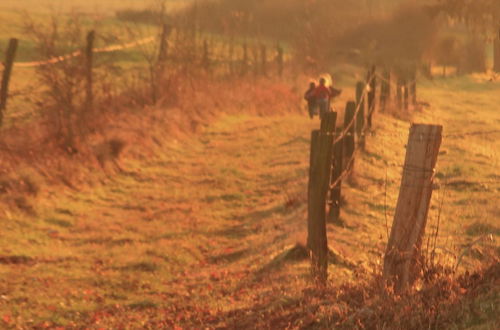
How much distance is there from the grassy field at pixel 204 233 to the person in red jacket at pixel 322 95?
1351 mm

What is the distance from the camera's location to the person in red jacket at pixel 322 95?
2034cm

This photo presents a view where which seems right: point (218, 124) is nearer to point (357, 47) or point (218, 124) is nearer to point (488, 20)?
point (488, 20)

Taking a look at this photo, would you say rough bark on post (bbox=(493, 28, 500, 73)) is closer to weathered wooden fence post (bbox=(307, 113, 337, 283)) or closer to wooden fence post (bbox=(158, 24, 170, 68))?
weathered wooden fence post (bbox=(307, 113, 337, 283))

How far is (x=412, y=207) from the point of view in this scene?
6.25 m

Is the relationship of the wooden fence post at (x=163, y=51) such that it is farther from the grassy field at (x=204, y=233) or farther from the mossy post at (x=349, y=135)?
the mossy post at (x=349, y=135)

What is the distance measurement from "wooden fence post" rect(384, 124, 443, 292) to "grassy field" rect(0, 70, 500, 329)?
25cm

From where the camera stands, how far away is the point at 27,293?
913 centimetres

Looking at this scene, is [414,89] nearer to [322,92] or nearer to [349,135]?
[322,92]

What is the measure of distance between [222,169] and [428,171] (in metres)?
11.6

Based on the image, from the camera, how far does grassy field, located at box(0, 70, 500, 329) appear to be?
8562 millimetres

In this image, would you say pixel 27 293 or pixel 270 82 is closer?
pixel 27 293

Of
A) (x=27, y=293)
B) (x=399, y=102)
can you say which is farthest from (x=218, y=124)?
(x=27, y=293)

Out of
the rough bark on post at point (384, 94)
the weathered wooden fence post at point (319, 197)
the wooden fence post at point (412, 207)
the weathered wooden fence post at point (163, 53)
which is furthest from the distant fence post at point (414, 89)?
the wooden fence post at point (412, 207)

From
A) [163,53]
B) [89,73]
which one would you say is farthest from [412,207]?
[163,53]
